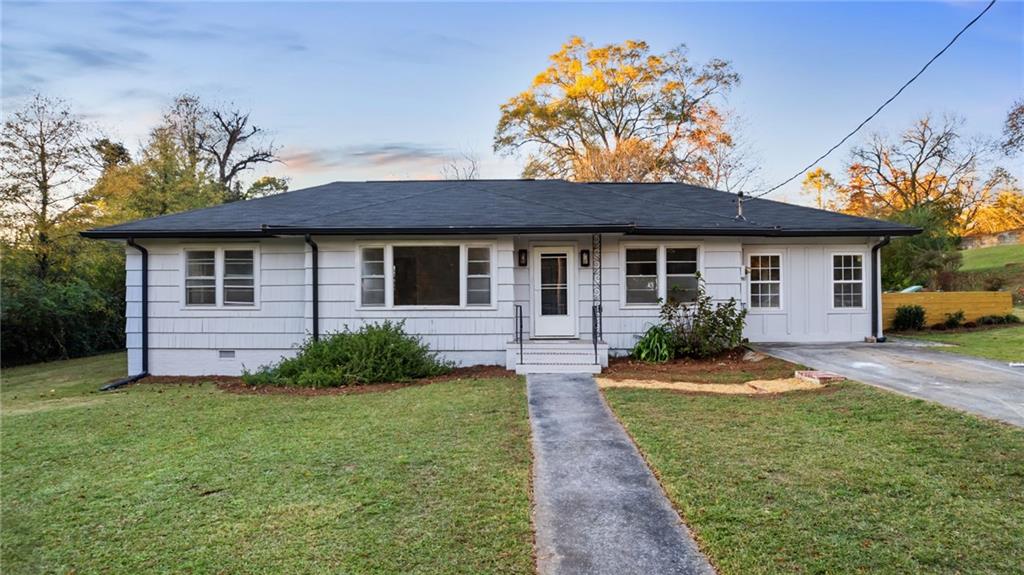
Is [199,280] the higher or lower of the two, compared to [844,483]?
higher

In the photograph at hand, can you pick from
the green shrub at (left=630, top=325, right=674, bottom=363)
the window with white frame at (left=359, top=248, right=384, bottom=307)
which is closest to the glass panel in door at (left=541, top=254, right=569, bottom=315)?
the green shrub at (left=630, top=325, right=674, bottom=363)

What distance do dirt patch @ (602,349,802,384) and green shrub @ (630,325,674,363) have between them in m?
0.15

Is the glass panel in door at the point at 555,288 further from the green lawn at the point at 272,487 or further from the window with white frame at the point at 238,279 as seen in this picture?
the window with white frame at the point at 238,279

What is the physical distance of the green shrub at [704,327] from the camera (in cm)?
981

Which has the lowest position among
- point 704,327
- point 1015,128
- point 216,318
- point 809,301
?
point 704,327

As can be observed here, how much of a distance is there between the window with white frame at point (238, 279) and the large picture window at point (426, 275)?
2.96 metres

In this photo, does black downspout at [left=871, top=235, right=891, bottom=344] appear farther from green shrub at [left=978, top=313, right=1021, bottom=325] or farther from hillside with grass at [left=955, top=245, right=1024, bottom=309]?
hillside with grass at [left=955, top=245, right=1024, bottom=309]

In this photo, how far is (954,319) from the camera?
577 inches

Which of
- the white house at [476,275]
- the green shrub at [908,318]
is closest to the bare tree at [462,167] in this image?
the white house at [476,275]

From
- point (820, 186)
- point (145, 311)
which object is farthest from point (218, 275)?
point (820, 186)

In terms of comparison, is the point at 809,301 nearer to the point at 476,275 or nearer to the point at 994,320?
the point at 476,275

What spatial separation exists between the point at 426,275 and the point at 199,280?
14.8 ft

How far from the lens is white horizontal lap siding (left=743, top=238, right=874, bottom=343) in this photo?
11.4 meters

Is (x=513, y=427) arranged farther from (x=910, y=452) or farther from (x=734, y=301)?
(x=734, y=301)
